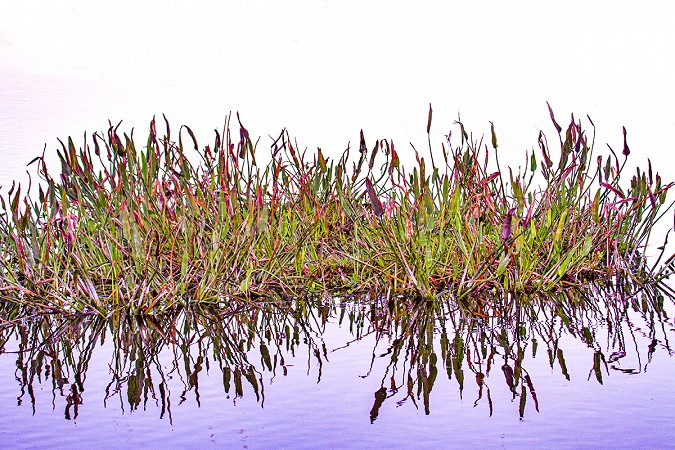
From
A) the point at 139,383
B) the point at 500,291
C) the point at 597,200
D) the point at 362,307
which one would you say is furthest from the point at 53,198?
the point at 597,200

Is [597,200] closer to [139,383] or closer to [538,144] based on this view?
[538,144]

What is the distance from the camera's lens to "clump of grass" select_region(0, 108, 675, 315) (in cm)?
230

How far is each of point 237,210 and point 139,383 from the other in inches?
37.5

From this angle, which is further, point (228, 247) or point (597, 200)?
point (597, 200)

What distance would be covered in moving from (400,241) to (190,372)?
38.8 inches

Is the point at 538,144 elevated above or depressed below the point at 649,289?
above

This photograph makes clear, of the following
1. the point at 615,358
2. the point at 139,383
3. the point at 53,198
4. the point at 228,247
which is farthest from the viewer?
the point at 228,247

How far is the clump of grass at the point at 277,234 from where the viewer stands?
230cm

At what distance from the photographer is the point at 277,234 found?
250 cm

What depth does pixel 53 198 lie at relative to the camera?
7.29ft

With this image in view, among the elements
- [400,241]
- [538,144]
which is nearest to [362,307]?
[400,241]

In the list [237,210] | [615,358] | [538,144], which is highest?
[538,144]

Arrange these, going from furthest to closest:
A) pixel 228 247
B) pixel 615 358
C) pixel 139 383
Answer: pixel 228 247
pixel 615 358
pixel 139 383

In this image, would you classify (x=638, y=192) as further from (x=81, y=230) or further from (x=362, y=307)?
(x=81, y=230)
